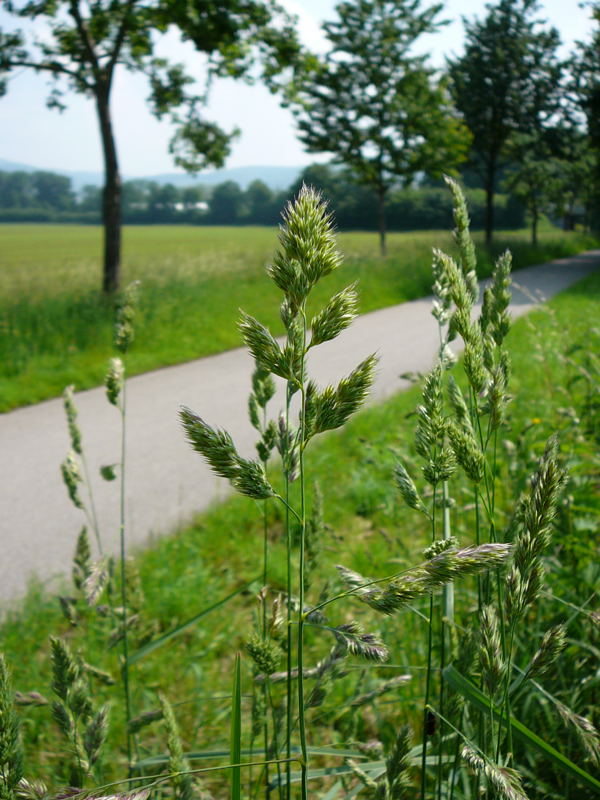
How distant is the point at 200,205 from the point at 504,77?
9786 centimetres

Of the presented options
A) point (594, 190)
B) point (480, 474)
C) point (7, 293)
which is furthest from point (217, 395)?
point (594, 190)

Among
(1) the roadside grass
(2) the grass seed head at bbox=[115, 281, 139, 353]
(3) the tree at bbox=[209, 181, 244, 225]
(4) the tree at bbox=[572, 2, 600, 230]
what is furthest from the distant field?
(3) the tree at bbox=[209, 181, 244, 225]

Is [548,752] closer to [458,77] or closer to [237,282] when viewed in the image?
[237,282]

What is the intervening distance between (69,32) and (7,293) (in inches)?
195

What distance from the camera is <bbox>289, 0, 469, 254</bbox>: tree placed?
25.8 meters

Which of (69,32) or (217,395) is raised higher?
(69,32)

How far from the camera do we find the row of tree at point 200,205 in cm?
6844

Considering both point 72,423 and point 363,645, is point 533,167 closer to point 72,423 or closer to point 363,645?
point 72,423

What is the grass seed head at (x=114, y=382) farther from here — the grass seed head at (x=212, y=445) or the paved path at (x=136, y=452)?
the paved path at (x=136, y=452)

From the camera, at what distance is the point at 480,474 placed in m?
0.91

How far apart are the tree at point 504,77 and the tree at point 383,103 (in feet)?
7.78

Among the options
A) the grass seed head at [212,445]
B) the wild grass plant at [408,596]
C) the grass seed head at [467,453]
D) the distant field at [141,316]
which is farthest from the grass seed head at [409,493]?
the distant field at [141,316]

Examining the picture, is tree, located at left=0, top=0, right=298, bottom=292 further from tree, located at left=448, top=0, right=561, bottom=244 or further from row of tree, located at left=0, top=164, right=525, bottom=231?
row of tree, located at left=0, top=164, right=525, bottom=231

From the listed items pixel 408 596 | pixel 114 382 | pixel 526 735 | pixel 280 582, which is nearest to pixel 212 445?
pixel 408 596
